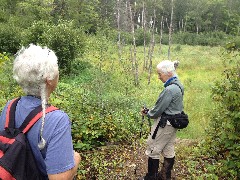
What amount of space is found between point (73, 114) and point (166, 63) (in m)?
2.65

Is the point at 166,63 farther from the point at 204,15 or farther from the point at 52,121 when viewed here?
the point at 204,15

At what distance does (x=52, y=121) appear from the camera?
1823mm

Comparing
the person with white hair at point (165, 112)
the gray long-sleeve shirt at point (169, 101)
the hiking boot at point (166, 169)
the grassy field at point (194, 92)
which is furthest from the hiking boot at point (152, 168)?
the grassy field at point (194, 92)

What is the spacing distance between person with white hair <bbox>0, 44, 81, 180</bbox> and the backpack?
1.4 inches

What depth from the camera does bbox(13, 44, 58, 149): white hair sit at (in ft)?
6.23

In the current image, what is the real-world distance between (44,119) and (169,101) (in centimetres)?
293

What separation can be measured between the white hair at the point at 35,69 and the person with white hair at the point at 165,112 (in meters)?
2.76

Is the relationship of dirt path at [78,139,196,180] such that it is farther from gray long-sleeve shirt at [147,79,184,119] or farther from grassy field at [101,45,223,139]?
grassy field at [101,45,223,139]

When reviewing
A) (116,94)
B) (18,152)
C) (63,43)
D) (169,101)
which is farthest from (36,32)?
(18,152)

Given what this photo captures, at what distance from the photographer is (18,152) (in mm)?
1754

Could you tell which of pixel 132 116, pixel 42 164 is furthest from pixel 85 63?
pixel 42 164

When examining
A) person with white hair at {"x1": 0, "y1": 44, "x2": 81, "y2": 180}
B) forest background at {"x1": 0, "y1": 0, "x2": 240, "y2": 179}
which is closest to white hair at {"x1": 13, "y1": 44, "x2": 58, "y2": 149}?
person with white hair at {"x1": 0, "y1": 44, "x2": 81, "y2": 180}

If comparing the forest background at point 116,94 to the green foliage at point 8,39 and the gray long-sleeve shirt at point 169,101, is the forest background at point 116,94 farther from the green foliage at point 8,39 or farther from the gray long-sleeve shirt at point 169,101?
the gray long-sleeve shirt at point 169,101

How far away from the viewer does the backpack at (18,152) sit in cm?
171
